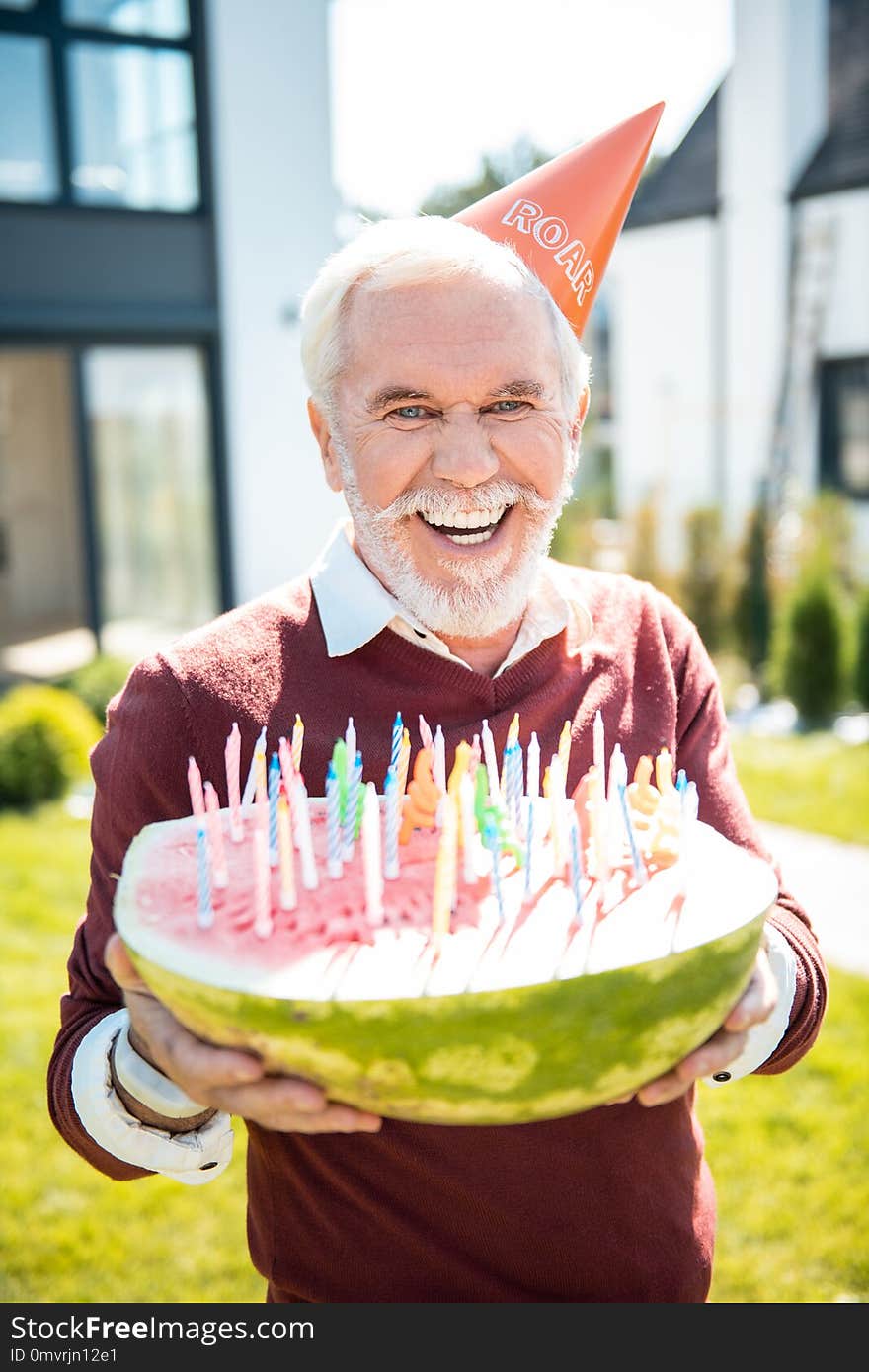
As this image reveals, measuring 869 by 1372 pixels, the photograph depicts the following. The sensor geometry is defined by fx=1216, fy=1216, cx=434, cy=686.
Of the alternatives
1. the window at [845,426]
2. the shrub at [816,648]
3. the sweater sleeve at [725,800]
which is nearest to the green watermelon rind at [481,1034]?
the sweater sleeve at [725,800]

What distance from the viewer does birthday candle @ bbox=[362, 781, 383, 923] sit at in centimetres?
140

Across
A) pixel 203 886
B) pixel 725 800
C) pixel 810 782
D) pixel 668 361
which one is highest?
pixel 668 361

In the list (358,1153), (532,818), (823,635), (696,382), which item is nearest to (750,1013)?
(532,818)

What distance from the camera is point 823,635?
32.6ft

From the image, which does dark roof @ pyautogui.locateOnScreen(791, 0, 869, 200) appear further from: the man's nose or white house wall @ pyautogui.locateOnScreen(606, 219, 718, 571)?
the man's nose

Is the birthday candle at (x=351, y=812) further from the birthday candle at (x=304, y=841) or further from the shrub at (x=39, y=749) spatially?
the shrub at (x=39, y=749)

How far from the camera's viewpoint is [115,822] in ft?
6.53

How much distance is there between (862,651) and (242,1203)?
23.7 ft

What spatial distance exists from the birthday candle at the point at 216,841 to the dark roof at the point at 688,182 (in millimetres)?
16819

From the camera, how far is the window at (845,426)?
50.8 feet

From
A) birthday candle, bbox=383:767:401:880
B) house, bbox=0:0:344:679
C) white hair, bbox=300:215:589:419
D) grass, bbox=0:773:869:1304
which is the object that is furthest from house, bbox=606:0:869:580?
birthday candle, bbox=383:767:401:880

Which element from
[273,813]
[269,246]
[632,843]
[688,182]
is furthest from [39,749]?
[688,182]

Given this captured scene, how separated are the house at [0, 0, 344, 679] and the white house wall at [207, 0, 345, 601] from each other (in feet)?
0.06

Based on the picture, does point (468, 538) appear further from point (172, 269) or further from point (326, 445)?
point (172, 269)
